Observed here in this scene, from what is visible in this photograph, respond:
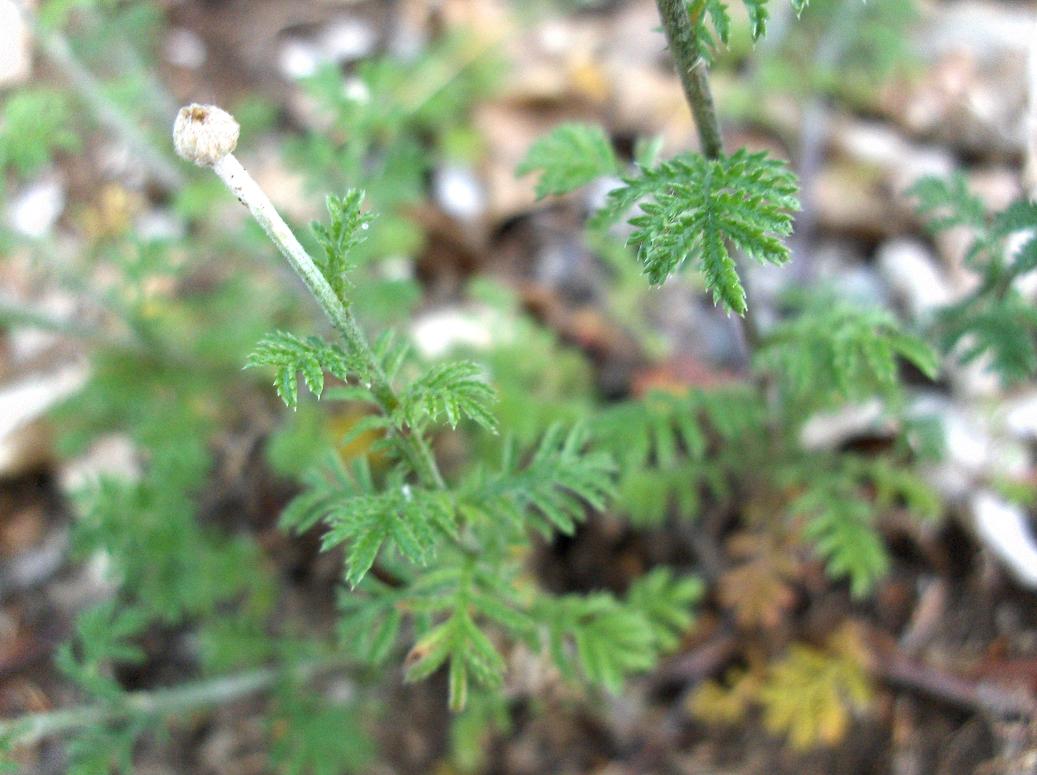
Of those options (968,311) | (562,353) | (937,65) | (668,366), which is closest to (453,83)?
(562,353)

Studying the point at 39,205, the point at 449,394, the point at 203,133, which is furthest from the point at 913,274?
the point at 39,205

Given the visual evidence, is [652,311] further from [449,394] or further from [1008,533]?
[449,394]

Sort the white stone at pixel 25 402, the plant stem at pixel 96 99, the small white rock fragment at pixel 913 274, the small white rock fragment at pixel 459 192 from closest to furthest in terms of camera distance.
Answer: the plant stem at pixel 96 99 < the small white rock fragment at pixel 913 274 < the white stone at pixel 25 402 < the small white rock fragment at pixel 459 192

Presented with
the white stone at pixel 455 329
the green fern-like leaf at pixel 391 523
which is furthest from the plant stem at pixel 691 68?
the white stone at pixel 455 329

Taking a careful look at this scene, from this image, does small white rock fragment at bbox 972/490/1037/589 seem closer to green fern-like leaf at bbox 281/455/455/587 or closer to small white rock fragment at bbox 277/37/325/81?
green fern-like leaf at bbox 281/455/455/587

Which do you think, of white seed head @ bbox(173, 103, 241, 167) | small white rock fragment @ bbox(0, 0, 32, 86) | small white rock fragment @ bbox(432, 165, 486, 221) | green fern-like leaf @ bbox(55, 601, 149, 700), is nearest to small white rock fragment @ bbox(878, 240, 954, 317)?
small white rock fragment @ bbox(432, 165, 486, 221)

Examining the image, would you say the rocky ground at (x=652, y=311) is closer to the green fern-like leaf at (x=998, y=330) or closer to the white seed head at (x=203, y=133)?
the green fern-like leaf at (x=998, y=330)
